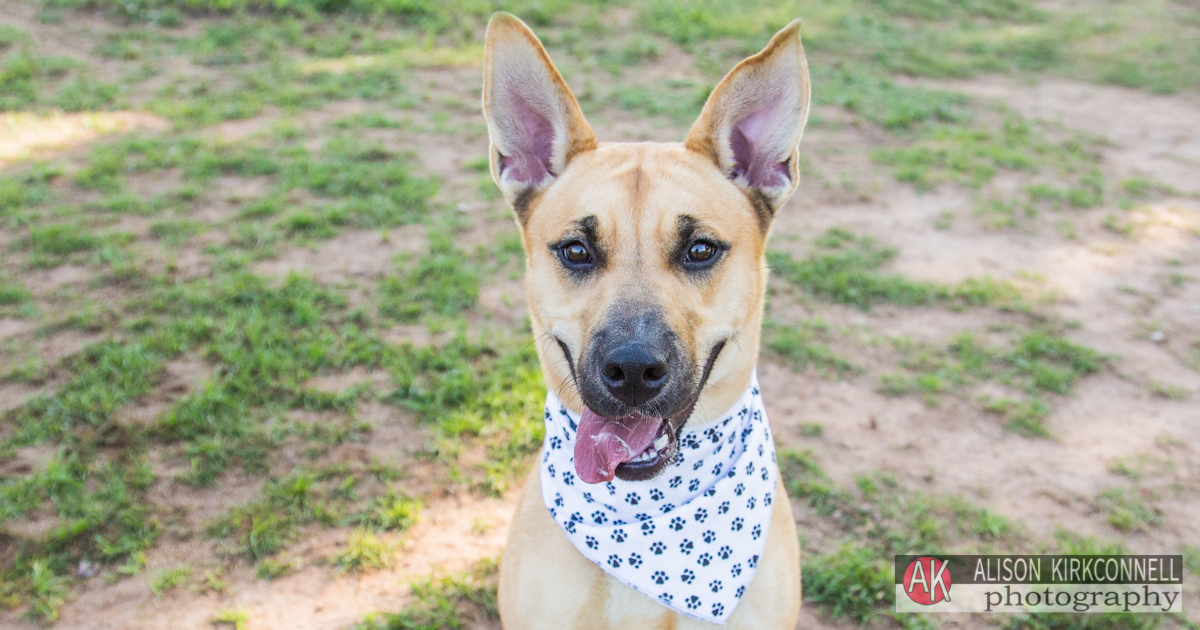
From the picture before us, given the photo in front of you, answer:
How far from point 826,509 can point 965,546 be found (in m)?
0.73

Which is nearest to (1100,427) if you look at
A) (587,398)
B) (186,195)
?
(587,398)

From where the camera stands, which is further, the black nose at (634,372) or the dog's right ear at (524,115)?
the dog's right ear at (524,115)

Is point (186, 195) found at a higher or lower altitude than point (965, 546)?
higher

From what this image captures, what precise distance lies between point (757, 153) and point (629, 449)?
4.27 feet

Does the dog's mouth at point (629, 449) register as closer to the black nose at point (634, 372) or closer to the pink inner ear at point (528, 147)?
the black nose at point (634, 372)

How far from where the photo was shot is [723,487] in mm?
2926

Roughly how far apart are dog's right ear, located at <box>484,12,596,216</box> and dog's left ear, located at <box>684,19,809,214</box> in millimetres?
509

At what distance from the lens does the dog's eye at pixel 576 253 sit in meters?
2.81

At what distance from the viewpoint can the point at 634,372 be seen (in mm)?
2357

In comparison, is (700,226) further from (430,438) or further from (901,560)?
(430,438)

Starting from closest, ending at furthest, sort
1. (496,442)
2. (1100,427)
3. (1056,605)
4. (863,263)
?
(1056,605) < (496,442) < (1100,427) < (863,263)

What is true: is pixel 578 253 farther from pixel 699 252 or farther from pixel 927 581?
pixel 927 581

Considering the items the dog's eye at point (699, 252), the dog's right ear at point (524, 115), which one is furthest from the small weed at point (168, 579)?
the dog's eye at point (699, 252)

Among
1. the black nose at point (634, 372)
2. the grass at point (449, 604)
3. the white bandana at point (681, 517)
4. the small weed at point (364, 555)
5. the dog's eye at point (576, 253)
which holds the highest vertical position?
the dog's eye at point (576, 253)
